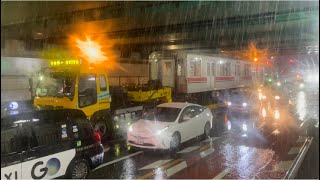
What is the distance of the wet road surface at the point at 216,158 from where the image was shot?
8305mm

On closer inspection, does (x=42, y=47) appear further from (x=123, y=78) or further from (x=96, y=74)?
(x=96, y=74)

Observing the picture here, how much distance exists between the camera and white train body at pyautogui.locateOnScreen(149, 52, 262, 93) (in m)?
19.0

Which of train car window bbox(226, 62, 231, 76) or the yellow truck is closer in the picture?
the yellow truck

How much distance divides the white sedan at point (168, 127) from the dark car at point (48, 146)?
8.67 feet

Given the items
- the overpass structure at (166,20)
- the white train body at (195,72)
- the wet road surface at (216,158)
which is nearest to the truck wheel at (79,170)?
the wet road surface at (216,158)

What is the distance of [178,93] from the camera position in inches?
760

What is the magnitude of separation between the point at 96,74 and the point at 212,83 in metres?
12.6

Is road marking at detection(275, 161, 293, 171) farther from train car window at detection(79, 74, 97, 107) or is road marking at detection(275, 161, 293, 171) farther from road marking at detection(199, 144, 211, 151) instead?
train car window at detection(79, 74, 97, 107)

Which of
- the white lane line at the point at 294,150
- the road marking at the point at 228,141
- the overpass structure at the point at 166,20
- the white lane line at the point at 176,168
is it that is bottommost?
the white lane line at the point at 294,150

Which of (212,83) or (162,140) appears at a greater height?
(212,83)

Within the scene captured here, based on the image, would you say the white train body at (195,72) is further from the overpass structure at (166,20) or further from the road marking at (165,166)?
the road marking at (165,166)

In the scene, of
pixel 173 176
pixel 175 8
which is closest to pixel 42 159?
pixel 173 176

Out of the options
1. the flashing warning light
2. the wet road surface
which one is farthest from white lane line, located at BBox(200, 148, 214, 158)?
the flashing warning light

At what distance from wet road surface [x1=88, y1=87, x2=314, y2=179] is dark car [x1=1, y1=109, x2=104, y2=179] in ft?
3.32
